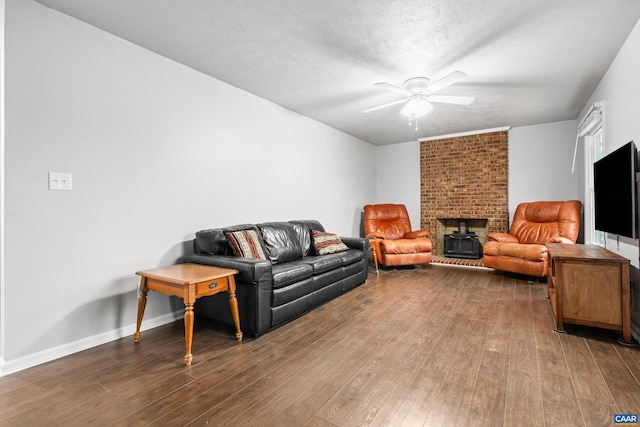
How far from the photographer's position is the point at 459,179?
5.90 metres

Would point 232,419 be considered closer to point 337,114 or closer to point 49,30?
point 49,30

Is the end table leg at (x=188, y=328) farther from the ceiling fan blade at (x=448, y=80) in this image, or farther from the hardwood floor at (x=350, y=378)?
the ceiling fan blade at (x=448, y=80)

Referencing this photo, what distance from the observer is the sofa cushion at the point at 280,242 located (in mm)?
3418

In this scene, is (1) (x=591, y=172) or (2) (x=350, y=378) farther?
(1) (x=591, y=172)

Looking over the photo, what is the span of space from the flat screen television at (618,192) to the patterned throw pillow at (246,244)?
3.06m

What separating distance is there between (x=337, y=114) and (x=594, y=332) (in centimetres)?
378

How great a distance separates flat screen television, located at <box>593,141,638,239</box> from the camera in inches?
91.8

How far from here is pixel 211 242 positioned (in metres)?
2.95

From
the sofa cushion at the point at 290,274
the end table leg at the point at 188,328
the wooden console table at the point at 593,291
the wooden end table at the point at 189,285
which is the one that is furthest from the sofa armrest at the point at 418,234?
the end table leg at the point at 188,328

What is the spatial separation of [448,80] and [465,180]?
3.38 metres

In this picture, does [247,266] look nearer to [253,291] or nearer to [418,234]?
[253,291]

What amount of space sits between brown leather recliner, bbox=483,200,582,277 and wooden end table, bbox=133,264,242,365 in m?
3.75

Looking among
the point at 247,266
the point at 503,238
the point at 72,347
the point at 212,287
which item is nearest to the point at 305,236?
the point at 247,266

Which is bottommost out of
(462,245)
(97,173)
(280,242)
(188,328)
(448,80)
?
(188,328)
